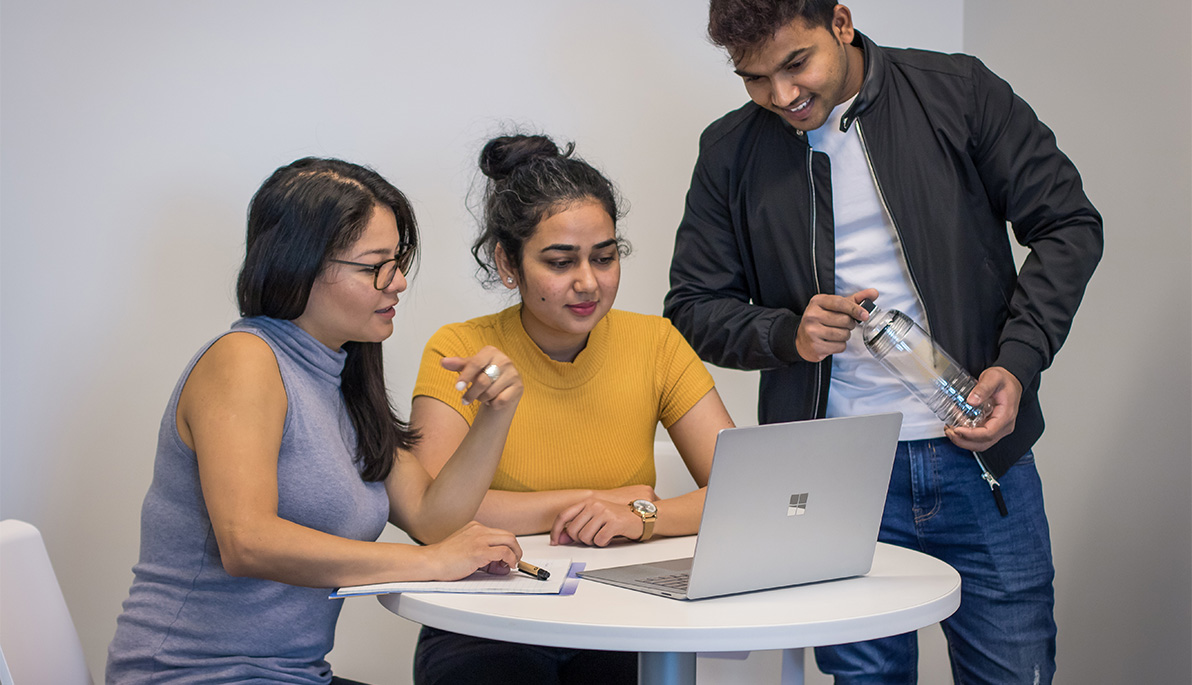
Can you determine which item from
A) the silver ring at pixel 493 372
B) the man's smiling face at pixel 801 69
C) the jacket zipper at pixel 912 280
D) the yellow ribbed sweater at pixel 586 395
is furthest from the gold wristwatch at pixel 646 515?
the man's smiling face at pixel 801 69

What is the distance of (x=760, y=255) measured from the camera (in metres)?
1.81

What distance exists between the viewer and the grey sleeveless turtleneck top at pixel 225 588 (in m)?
1.30

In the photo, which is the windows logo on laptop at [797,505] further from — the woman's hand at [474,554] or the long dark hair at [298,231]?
the long dark hair at [298,231]

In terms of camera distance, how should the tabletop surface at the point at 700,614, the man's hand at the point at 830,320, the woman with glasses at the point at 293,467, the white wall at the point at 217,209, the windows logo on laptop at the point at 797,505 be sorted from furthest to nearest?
the white wall at the point at 217,209
the man's hand at the point at 830,320
the woman with glasses at the point at 293,467
the windows logo on laptop at the point at 797,505
the tabletop surface at the point at 700,614

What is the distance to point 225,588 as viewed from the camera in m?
1.33

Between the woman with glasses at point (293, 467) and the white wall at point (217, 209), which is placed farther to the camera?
the white wall at point (217, 209)

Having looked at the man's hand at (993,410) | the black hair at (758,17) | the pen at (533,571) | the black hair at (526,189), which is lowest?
the pen at (533,571)

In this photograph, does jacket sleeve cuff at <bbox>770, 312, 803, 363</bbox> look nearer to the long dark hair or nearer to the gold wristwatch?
the gold wristwatch

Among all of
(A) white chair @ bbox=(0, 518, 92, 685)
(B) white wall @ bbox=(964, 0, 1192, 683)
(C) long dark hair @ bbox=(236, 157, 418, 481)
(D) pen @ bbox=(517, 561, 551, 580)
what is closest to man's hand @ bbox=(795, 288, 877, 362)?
(D) pen @ bbox=(517, 561, 551, 580)

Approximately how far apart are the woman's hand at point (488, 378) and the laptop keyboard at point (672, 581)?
0.37 m

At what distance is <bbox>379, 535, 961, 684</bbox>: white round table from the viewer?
104cm

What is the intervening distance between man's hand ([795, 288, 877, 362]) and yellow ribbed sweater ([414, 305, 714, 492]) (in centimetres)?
37

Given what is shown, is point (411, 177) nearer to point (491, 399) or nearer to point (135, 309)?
point (135, 309)

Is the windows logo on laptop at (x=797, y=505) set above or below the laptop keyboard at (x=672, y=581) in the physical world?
above
